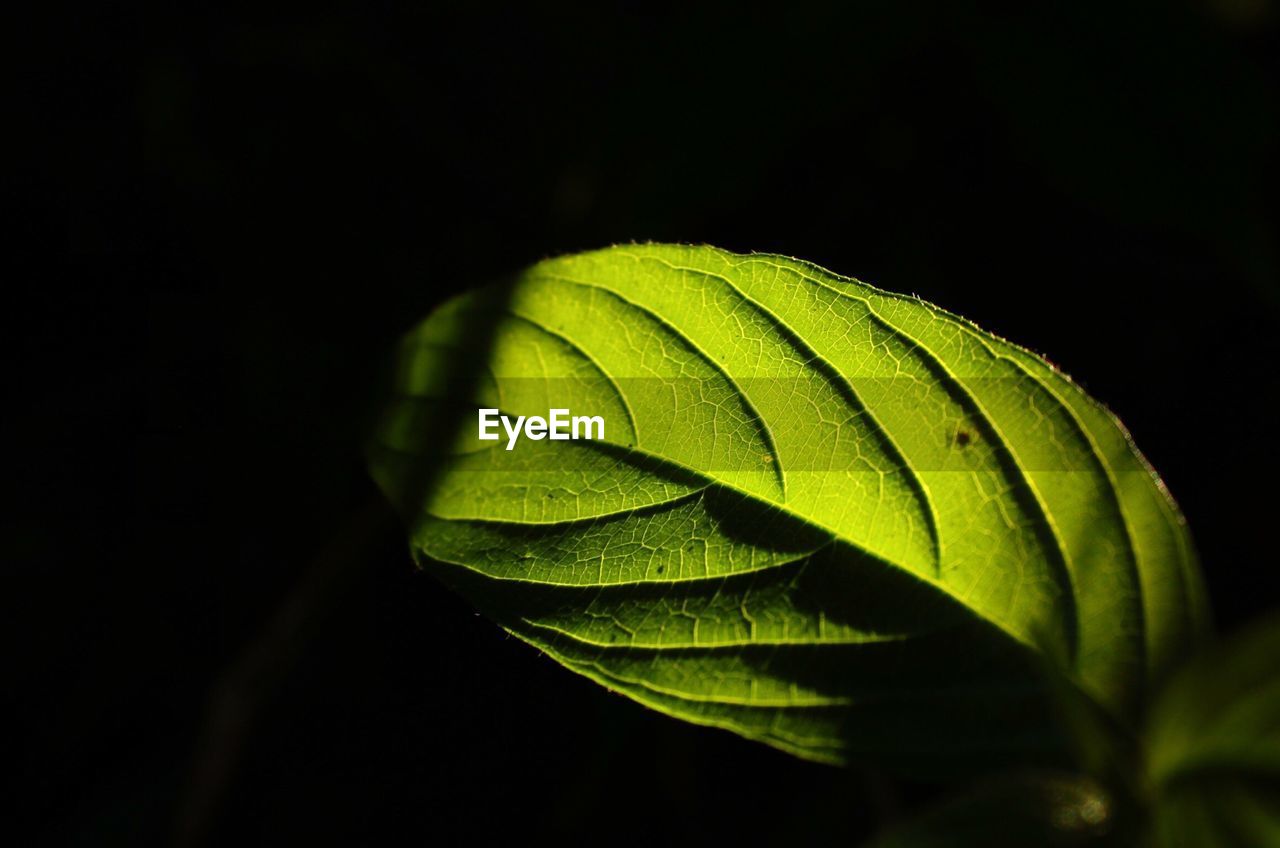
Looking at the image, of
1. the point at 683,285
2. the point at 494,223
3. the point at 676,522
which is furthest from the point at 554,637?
the point at 494,223

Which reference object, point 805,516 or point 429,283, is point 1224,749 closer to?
point 805,516

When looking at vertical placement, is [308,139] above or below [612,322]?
above

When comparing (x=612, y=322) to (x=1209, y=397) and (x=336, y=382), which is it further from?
(x=1209, y=397)

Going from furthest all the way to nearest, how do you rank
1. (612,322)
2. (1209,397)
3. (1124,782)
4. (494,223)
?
(494,223) < (1209,397) < (612,322) < (1124,782)

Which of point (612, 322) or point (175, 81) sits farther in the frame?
point (175, 81)
